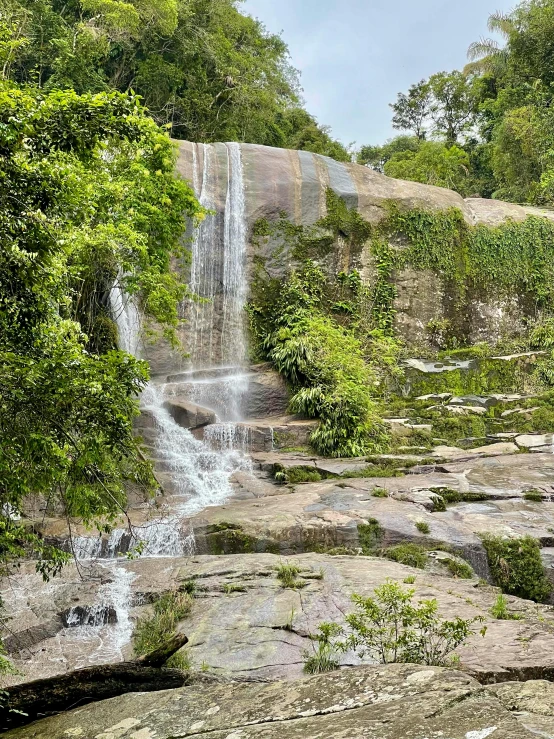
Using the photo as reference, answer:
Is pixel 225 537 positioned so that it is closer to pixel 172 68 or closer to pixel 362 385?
pixel 362 385

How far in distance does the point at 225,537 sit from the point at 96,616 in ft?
7.99

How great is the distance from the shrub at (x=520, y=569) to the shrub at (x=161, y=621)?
4.15 m

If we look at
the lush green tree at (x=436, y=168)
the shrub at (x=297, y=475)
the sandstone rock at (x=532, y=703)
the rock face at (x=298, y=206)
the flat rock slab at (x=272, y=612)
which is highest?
the lush green tree at (x=436, y=168)

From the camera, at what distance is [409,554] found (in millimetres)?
8750

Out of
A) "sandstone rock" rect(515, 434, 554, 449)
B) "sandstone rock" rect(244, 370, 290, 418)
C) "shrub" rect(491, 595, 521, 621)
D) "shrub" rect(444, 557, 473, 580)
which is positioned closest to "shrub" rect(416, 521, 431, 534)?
"shrub" rect(444, 557, 473, 580)

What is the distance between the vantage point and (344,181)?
70.2 feet

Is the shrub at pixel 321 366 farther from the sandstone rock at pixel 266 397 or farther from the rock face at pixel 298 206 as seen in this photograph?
the rock face at pixel 298 206

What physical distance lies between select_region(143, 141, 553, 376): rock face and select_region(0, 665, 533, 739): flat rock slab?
1620 cm

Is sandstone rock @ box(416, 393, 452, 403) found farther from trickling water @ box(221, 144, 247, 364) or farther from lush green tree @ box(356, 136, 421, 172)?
lush green tree @ box(356, 136, 421, 172)

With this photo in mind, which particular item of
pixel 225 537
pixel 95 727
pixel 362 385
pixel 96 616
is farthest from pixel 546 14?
pixel 95 727

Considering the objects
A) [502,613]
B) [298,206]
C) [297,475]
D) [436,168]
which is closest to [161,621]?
[502,613]

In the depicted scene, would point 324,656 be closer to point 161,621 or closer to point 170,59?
point 161,621

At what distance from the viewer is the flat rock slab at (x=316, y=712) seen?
6.15ft

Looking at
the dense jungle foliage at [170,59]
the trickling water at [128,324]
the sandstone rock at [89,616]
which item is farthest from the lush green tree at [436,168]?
the sandstone rock at [89,616]
